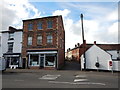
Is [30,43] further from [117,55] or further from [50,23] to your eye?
[117,55]

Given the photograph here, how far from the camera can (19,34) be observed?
1298 inches

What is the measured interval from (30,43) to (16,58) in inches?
169

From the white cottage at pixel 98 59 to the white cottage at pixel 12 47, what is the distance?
517 inches

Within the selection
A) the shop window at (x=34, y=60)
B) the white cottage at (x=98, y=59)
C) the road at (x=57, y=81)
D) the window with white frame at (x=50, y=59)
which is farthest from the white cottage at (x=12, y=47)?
the road at (x=57, y=81)

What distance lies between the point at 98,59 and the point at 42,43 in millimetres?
10466

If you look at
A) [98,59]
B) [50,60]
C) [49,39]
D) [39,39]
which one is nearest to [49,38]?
[49,39]

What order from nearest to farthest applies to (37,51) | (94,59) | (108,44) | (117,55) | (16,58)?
(94,59), (37,51), (16,58), (117,55), (108,44)

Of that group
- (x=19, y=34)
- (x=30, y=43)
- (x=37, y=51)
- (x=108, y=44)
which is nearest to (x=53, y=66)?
(x=37, y=51)

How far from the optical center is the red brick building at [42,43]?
2970cm

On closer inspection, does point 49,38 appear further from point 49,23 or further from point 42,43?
point 49,23

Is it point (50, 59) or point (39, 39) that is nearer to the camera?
point (50, 59)

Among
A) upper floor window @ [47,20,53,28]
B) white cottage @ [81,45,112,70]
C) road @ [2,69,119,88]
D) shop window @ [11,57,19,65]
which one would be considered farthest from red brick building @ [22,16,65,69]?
road @ [2,69,119,88]

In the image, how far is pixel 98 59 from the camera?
27.9 metres

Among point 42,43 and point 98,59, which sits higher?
point 42,43
